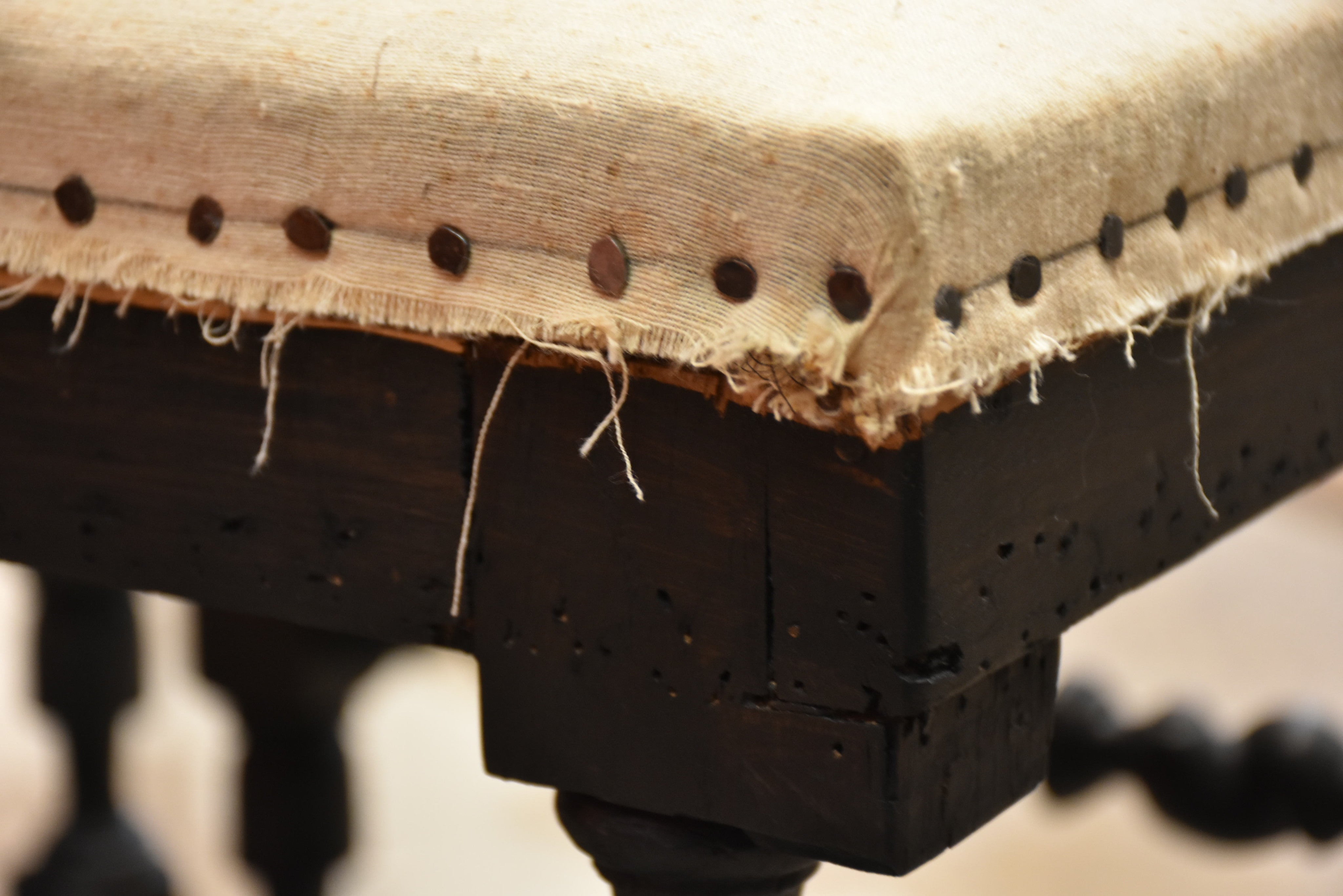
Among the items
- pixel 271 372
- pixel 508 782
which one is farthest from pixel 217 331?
pixel 508 782

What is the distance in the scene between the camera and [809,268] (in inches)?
16.4

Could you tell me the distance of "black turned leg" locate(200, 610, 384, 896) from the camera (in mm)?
1101

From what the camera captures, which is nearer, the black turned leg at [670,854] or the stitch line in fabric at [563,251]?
the stitch line in fabric at [563,251]

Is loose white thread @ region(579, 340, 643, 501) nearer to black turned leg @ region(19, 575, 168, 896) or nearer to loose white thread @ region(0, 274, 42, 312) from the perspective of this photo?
loose white thread @ region(0, 274, 42, 312)

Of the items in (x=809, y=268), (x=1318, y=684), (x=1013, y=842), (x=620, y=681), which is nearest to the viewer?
(x=809, y=268)

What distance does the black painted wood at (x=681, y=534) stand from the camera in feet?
1.54

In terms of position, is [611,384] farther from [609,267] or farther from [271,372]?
[271,372]

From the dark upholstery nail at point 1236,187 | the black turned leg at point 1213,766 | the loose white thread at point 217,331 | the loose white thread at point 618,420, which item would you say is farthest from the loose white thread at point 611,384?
the black turned leg at point 1213,766

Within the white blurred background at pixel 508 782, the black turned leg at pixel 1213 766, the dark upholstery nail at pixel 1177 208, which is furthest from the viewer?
the white blurred background at pixel 508 782

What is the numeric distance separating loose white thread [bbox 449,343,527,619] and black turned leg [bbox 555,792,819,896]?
0.31 ft

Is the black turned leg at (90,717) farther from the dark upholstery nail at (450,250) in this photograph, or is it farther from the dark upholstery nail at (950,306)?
the dark upholstery nail at (950,306)

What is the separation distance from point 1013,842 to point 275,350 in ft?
4.41

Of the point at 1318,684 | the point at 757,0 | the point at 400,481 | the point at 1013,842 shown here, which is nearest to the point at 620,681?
the point at 400,481

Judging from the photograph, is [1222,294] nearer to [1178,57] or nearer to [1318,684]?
[1178,57]
